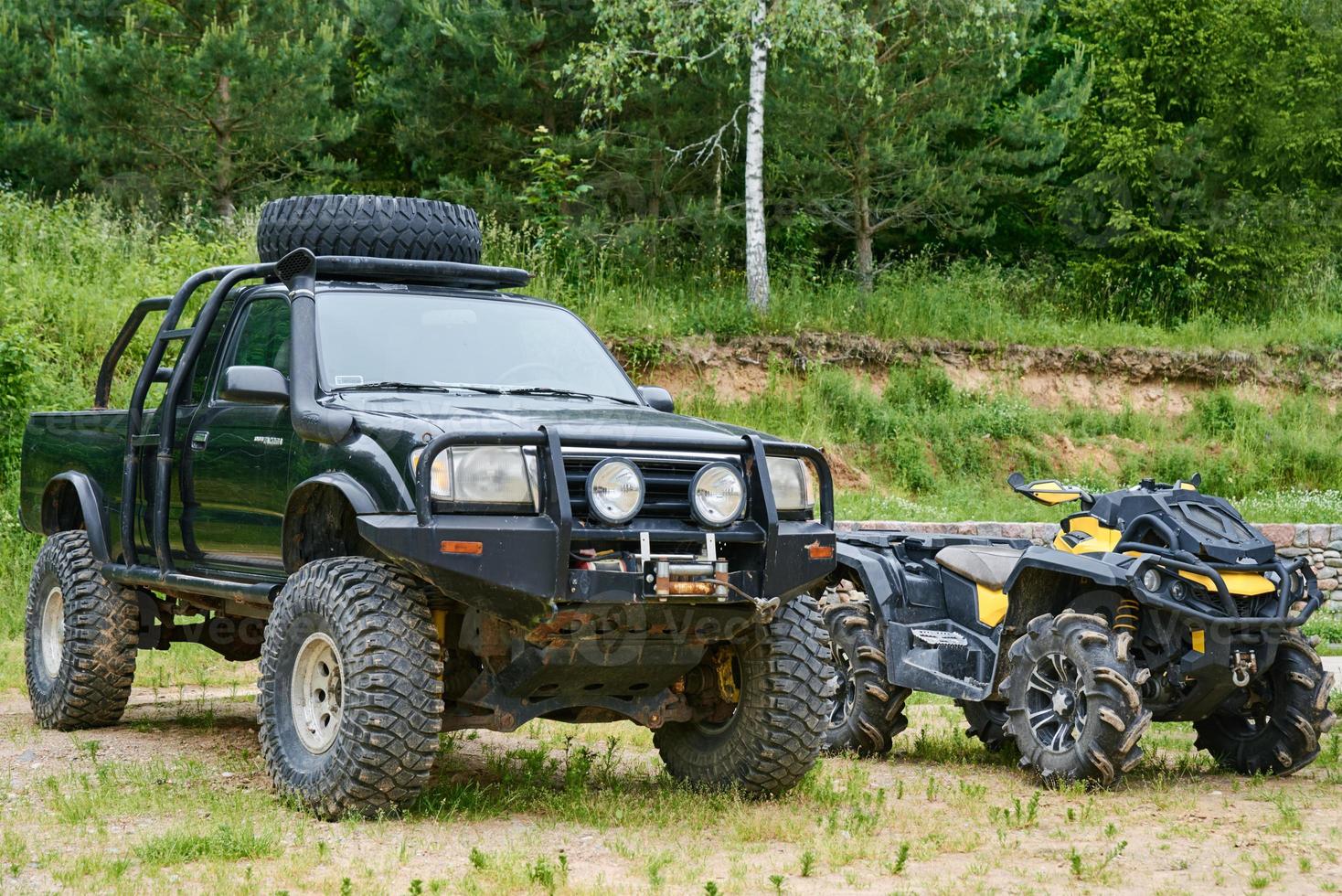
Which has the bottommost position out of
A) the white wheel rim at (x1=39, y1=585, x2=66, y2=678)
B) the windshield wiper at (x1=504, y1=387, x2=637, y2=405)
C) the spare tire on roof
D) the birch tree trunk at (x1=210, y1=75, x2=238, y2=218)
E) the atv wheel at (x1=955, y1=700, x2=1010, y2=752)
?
the atv wheel at (x1=955, y1=700, x2=1010, y2=752)

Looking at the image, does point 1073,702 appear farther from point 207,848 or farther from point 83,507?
point 83,507

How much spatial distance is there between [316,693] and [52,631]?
3.25 metres

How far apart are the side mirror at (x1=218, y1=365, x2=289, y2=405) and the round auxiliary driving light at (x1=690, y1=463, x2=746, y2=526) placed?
1.84 metres

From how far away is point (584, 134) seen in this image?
21.2m

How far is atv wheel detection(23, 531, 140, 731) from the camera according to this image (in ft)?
26.8

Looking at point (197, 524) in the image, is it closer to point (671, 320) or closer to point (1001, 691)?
point (1001, 691)

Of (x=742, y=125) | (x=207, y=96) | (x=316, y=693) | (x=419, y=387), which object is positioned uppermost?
(x=207, y=96)

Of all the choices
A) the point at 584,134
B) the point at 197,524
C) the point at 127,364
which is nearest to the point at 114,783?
the point at 197,524

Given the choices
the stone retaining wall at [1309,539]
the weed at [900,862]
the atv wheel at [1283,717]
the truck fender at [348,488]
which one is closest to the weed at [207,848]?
the truck fender at [348,488]

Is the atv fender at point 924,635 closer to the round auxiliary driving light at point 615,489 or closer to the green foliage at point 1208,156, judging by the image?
the round auxiliary driving light at point 615,489

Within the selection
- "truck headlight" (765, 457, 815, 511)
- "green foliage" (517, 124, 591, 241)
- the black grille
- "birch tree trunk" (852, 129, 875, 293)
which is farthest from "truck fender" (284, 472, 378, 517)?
"birch tree trunk" (852, 129, 875, 293)

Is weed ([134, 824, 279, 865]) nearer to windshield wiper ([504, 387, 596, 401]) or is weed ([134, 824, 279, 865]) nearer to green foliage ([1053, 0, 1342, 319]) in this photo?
windshield wiper ([504, 387, 596, 401])

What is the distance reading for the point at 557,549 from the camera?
5594 mm

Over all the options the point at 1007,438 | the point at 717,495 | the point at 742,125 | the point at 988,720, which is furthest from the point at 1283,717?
the point at 742,125
